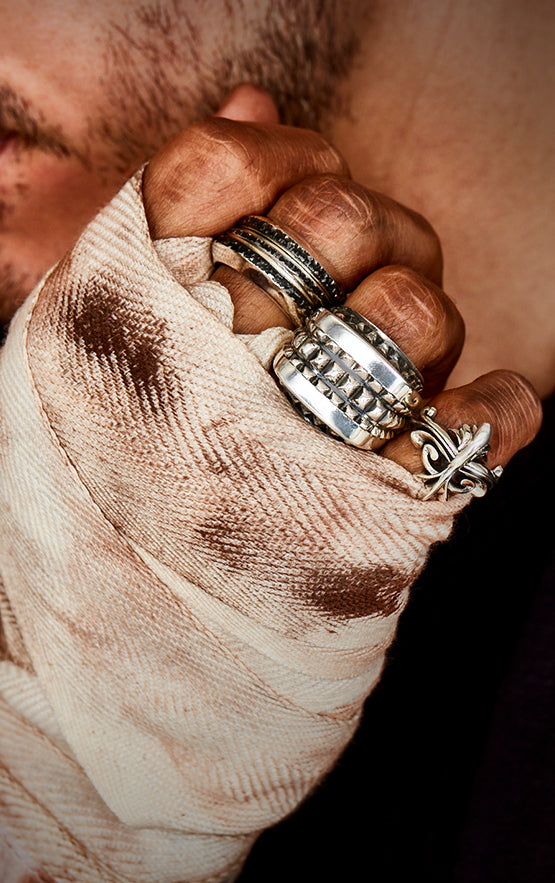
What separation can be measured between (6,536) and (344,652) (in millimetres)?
270

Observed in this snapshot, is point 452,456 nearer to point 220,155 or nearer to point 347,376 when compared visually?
point 347,376

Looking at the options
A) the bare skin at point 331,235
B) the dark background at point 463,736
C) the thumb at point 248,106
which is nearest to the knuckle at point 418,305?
the bare skin at point 331,235

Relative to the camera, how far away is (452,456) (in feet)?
1.24

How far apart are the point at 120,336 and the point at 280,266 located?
0.11m

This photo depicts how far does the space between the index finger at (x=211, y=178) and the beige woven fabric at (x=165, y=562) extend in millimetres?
16

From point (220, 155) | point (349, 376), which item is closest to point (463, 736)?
point (349, 376)

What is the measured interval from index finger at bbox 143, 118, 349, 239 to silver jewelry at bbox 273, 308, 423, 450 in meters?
0.10

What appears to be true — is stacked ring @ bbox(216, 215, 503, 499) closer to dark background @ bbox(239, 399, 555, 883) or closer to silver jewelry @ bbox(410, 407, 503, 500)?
silver jewelry @ bbox(410, 407, 503, 500)

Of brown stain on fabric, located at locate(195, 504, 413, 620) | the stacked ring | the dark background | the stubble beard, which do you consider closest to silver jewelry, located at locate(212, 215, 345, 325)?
the stacked ring

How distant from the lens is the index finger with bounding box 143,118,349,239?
41 cm

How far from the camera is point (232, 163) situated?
405mm

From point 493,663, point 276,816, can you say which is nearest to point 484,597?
point 493,663

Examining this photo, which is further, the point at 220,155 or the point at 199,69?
the point at 199,69

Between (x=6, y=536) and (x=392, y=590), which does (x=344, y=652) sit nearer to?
(x=392, y=590)
